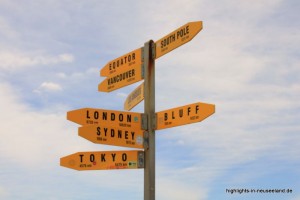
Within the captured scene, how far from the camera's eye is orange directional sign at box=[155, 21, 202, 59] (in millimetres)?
6961

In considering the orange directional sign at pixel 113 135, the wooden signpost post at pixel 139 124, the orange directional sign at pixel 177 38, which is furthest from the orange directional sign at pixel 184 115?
the orange directional sign at pixel 177 38

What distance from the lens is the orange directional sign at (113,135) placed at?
7074mm

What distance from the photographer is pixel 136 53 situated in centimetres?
810

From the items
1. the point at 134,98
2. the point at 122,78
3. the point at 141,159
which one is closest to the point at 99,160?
the point at 141,159

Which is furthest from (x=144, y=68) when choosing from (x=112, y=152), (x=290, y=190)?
(x=290, y=190)

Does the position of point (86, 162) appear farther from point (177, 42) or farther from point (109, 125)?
point (177, 42)

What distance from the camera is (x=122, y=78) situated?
26.7 feet

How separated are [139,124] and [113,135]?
0.53m

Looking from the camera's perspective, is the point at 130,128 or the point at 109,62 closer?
the point at 130,128

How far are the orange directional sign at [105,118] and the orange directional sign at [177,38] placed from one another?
117cm

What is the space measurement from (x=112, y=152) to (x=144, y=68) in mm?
1588

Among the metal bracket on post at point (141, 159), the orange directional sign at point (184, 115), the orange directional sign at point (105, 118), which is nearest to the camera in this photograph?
the orange directional sign at point (184, 115)

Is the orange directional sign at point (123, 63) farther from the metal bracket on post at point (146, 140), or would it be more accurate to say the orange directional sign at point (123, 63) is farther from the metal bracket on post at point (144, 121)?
the metal bracket on post at point (146, 140)

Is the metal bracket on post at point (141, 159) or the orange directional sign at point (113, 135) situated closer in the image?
the orange directional sign at point (113, 135)
